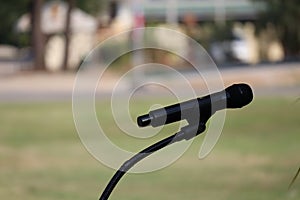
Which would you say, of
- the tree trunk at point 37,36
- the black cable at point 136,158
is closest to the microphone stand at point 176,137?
the black cable at point 136,158

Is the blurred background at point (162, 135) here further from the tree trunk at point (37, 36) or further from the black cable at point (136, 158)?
the black cable at point (136, 158)

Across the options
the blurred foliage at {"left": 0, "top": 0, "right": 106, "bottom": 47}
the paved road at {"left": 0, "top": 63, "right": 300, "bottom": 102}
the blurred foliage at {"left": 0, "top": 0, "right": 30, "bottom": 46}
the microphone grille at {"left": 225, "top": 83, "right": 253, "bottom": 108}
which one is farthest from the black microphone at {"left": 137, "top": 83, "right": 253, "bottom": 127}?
the blurred foliage at {"left": 0, "top": 0, "right": 30, "bottom": 46}

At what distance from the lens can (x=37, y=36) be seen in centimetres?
3734

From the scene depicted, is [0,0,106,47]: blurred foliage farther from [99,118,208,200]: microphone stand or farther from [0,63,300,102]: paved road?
[99,118,208,200]: microphone stand

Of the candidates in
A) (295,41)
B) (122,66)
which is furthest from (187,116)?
(295,41)

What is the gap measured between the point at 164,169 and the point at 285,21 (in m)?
27.0

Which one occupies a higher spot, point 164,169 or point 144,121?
point 144,121

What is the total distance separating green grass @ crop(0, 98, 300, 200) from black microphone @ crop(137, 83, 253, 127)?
4497 millimetres

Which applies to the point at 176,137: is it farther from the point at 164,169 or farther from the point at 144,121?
the point at 164,169

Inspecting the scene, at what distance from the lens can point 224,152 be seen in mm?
12797

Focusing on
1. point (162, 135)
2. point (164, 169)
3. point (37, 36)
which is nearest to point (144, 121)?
point (162, 135)

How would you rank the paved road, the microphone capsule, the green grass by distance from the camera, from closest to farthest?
the microphone capsule, the green grass, the paved road

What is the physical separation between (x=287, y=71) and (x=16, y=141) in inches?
621

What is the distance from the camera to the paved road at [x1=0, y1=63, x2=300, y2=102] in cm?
2398
